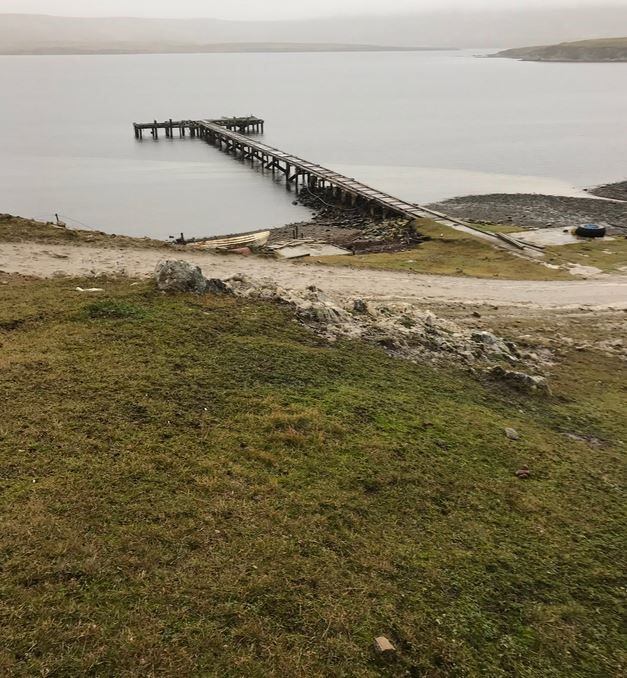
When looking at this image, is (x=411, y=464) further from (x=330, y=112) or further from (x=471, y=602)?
(x=330, y=112)

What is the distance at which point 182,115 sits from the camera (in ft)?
341

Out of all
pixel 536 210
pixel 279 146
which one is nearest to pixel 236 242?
pixel 536 210

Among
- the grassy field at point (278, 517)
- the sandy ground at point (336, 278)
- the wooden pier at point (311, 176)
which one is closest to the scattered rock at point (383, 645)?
the grassy field at point (278, 517)

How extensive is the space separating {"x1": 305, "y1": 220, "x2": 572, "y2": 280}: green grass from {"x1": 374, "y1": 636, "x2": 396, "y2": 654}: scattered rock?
72.1 ft

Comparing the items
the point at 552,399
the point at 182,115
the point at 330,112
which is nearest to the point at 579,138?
the point at 330,112

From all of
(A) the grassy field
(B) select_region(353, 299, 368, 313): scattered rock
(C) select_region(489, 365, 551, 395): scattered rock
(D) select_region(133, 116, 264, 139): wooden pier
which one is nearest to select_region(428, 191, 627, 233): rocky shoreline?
(B) select_region(353, 299, 368, 313): scattered rock

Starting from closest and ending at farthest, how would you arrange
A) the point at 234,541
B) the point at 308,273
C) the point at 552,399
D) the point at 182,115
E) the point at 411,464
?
1. the point at 234,541
2. the point at 411,464
3. the point at 552,399
4. the point at 308,273
5. the point at 182,115

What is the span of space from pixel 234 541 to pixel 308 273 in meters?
18.7

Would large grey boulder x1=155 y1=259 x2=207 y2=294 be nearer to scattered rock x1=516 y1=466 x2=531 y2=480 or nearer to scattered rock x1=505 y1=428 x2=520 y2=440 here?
scattered rock x1=505 y1=428 x2=520 y2=440

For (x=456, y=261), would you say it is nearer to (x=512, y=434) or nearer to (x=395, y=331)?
(x=395, y=331)

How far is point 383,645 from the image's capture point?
5688 millimetres

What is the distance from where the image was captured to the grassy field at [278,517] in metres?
5.58

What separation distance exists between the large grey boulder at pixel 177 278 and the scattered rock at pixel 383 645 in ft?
33.3

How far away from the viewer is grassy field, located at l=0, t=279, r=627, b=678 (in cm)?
558
